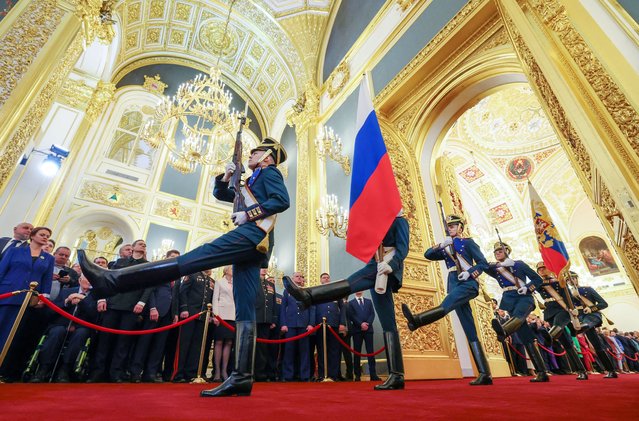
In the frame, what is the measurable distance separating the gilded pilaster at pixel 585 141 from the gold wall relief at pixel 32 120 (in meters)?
6.37

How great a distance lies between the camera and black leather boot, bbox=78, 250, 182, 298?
1419 millimetres

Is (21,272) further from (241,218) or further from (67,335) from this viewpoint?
(241,218)

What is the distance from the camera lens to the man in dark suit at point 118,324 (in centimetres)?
331

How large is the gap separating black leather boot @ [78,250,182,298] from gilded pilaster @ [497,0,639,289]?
3.28 m

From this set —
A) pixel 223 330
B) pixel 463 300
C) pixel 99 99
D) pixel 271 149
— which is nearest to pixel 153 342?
pixel 223 330

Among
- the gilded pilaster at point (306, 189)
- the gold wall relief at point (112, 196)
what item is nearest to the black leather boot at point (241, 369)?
the gilded pilaster at point (306, 189)

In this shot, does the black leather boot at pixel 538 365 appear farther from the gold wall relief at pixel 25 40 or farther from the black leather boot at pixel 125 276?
the gold wall relief at pixel 25 40

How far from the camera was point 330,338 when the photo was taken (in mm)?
4637

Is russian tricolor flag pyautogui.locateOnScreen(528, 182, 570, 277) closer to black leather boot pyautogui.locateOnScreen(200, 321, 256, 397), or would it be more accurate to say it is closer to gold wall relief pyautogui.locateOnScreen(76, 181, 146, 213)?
black leather boot pyautogui.locateOnScreen(200, 321, 256, 397)

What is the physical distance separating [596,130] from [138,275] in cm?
366

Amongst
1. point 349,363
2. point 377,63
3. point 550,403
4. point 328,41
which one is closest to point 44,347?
point 349,363

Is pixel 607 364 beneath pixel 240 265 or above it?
beneath

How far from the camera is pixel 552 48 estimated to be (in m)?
3.30

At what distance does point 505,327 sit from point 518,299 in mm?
522
